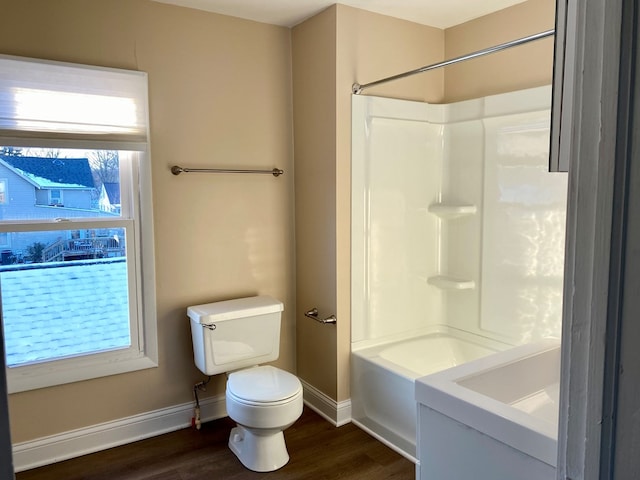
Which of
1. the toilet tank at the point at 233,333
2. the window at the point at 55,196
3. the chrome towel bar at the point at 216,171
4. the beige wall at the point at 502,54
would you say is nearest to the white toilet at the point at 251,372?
the toilet tank at the point at 233,333

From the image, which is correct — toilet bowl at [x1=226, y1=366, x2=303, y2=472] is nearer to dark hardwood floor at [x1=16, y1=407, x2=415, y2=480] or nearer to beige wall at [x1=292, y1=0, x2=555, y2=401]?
dark hardwood floor at [x1=16, y1=407, x2=415, y2=480]

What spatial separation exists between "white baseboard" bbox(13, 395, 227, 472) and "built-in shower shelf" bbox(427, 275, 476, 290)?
1473 millimetres

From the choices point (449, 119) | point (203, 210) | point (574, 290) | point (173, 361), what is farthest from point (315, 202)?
point (574, 290)

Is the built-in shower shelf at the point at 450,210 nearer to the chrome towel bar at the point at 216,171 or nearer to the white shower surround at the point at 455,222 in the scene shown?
the white shower surround at the point at 455,222

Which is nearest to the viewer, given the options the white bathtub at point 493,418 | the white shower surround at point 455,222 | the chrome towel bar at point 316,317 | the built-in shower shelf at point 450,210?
the white bathtub at point 493,418

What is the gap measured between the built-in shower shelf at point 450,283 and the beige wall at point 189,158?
0.91 metres

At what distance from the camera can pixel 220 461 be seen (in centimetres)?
256

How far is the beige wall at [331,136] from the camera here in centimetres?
278

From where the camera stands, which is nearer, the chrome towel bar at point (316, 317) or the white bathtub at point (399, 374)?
the white bathtub at point (399, 374)

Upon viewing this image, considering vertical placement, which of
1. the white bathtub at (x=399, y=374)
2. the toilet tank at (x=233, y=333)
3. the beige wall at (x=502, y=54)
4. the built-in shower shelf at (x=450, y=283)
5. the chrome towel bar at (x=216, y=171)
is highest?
the beige wall at (x=502, y=54)

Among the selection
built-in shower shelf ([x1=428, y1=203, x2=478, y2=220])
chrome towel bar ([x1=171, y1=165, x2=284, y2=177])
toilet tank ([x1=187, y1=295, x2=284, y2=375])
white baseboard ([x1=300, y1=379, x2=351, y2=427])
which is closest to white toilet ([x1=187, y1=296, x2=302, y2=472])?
toilet tank ([x1=187, y1=295, x2=284, y2=375])

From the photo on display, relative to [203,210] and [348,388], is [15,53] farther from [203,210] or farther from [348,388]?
[348,388]

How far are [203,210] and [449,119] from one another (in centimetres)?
159

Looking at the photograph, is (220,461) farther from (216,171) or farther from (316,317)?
(216,171)
